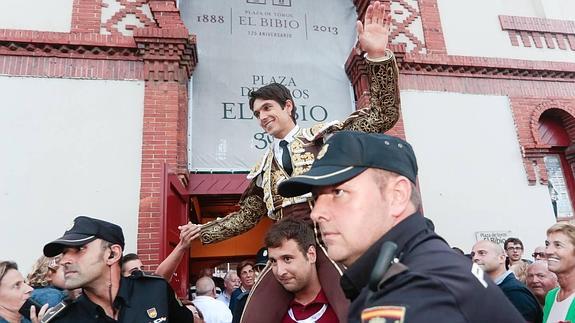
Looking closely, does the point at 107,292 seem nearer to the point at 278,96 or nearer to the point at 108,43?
the point at 278,96

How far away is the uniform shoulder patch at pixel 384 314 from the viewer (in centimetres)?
86

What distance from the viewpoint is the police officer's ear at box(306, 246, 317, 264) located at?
7.95ft

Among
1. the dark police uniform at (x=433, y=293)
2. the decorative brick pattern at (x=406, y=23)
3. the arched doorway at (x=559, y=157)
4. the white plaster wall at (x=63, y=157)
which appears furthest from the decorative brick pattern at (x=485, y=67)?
the dark police uniform at (x=433, y=293)

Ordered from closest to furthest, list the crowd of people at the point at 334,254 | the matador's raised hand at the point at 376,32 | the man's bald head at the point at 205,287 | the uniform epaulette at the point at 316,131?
the crowd of people at the point at 334,254 < the matador's raised hand at the point at 376,32 < the uniform epaulette at the point at 316,131 < the man's bald head at the point at 205,287

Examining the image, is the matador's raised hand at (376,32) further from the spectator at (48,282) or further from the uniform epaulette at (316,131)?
the spectator at (48,282)

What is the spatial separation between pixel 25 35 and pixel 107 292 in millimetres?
4946

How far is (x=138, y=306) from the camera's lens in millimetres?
2537

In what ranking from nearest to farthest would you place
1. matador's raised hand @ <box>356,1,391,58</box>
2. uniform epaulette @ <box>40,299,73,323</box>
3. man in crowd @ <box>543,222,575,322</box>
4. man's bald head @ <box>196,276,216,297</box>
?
matador's raised hand @ <box>356,1,391,58</box> → uniform epaulette @ <box>40,299,73,323</box> → man in crowd @ <box>543,222,575,322</box> → man's bald head @ <box>196,276,216,297</box>

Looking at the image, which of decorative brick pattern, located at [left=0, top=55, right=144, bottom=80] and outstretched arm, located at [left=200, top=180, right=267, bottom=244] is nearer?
outstretched arm, located at [left=200, top=180, right=267, bottom=244]

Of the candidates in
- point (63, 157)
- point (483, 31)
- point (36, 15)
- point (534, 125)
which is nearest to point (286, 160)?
point (63, 157)

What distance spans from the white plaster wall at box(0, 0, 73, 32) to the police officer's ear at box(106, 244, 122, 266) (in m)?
4.74

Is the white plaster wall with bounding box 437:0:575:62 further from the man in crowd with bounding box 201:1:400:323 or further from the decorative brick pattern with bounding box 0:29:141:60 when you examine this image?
the man in crowd with bounding box 201:1:400:323

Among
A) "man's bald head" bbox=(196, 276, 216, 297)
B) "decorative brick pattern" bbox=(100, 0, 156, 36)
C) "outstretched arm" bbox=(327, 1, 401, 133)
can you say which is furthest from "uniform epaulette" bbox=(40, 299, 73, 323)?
"decorative brick pattern" bbox=(100, 0, 156, 36)

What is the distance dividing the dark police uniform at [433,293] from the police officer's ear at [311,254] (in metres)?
1.32
